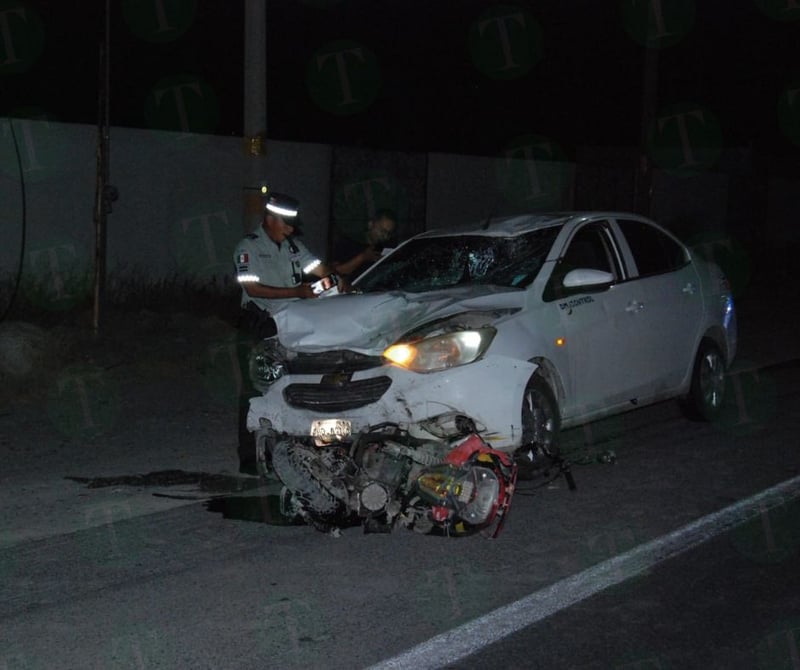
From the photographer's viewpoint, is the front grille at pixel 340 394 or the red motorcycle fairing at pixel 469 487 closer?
the red motorcycle fairing at pixel 469 487

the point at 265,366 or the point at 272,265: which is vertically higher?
the point at 272,265

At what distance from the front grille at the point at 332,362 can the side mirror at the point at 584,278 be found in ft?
5.19

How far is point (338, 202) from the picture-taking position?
663 inches

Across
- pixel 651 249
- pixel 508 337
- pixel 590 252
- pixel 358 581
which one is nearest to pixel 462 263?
pixel 590 252

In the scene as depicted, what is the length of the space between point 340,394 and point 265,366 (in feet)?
1.96

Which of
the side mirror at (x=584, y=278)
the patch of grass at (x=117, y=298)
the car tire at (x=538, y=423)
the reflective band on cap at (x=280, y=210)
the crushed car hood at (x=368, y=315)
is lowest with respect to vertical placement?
the patch of grass at (x=117, y=298)

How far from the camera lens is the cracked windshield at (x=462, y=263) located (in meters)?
7.66

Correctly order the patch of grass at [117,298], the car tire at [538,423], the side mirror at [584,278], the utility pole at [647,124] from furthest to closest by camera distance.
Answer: the utility pole at [647,124] → the patch of grass at [117,298] → the side mirror at [584,278] → the car tire at [538,423]

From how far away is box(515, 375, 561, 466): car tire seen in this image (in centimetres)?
681

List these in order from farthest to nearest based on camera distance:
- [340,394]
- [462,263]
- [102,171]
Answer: [102,171], [462,263], [340,394]

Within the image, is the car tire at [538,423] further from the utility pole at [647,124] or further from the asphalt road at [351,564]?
the utility pole at [647,124]

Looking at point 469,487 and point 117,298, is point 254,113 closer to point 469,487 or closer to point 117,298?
point 117,298

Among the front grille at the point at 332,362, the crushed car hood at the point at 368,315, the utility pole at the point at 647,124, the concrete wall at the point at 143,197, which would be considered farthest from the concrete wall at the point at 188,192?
the front grille at the point at 332,362

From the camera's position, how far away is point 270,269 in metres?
7.93
